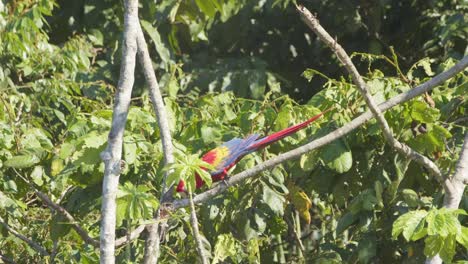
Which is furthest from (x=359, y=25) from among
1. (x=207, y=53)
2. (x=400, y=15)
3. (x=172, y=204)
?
(x=172, y=204)

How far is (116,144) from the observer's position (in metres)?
2.75

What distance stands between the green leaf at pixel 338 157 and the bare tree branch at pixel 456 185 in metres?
0.45

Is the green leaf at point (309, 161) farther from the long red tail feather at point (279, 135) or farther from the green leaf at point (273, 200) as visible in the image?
the long red tail feather at point (279, 135)

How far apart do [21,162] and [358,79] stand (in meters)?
1.62

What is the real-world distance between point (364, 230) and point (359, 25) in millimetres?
2496

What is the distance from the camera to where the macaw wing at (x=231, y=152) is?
3346 millimetres

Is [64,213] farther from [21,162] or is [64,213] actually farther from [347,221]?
[347,221]

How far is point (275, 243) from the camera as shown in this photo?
4.87 metres

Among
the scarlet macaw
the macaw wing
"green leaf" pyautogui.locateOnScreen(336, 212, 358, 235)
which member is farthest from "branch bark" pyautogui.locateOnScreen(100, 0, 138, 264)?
"green leaf" pyautogui.locateOnScreen(336, 212, 358, 235)

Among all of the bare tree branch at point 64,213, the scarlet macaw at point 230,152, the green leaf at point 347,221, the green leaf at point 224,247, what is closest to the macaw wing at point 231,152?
the scarlet macaw at point 230,152

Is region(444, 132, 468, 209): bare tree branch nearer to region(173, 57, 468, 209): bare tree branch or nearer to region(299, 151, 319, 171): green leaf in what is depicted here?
region(173, 57, 468, 209): bare tree branch

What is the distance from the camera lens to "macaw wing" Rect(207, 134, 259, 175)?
335 centimetres

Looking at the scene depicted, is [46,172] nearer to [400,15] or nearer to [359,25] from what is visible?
[359,25]

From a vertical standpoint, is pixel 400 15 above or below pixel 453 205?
above
